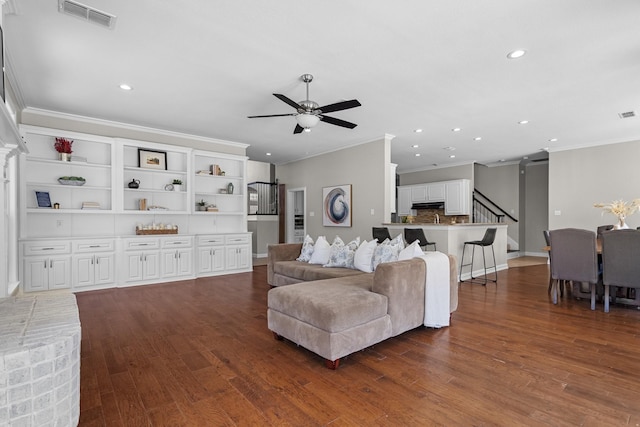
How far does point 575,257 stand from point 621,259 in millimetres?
421

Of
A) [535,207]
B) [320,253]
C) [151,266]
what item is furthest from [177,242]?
[535,207]

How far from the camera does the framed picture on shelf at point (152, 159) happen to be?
5.72m

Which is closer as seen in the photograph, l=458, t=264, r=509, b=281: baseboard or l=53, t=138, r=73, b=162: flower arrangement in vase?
l=53, t=138, r=73, b=162: flower arrangement in vase

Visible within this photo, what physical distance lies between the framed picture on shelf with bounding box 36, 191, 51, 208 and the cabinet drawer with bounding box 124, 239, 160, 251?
1191 millimetres

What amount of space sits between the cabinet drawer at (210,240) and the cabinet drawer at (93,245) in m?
1.41

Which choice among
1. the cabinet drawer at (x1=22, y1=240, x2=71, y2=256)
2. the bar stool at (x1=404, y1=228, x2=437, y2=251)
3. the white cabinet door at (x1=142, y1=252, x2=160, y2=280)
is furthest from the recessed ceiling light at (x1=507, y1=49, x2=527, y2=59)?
the cabinet drawer at (x1=22, y1=240, x2=71, y2=256)

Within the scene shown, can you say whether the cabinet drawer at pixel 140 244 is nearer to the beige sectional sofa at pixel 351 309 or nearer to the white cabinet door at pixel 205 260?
Result: the white cabinet door at pixel 205 260

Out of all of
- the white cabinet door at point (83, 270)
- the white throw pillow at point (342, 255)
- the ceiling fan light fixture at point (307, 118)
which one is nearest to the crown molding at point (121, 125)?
the white cabinet door at point (83, 270)

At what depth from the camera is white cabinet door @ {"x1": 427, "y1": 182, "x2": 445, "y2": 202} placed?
974cm

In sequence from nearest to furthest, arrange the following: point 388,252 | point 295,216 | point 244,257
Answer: point 388,252 < point 244,257 < point 295,216

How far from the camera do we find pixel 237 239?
21.8 ft

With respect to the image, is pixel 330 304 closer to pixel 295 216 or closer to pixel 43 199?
pixel 43 199

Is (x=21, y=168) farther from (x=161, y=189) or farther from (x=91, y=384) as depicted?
(x=91, y=384)

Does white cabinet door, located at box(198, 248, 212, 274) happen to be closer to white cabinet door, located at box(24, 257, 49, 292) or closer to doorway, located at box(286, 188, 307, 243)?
white cabinet door, located at box(24, 257, 49, 292)
